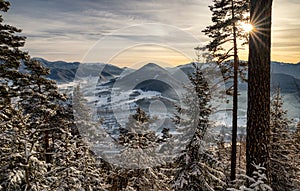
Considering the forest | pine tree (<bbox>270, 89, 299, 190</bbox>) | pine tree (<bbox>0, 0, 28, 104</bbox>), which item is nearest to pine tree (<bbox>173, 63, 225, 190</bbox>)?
the forest

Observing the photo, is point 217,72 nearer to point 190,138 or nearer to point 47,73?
point 190,138

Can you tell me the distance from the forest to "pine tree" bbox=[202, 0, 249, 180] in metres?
0.05

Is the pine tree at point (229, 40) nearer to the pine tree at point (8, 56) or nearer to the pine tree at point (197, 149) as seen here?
Answer: the pine tree at point (197, 149)

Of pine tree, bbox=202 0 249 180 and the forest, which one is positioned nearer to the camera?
the forest

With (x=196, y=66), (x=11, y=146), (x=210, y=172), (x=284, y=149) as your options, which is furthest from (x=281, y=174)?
(x=11, y=146)

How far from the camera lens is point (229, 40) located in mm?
14922

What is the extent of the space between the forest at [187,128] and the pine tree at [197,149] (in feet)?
0.16

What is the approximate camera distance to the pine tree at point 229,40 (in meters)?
14.4

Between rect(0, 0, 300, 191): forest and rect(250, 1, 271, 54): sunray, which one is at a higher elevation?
rect(250, 1, 271, 54): sunray

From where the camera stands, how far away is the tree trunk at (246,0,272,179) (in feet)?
17.3

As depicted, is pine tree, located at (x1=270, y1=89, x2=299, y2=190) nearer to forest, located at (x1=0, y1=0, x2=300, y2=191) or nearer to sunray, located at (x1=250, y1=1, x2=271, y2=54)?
forest, located at (x1=0, y1=0, x2=300, y2=191)

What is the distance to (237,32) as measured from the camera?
14.7m

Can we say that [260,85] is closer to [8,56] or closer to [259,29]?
[259,29]

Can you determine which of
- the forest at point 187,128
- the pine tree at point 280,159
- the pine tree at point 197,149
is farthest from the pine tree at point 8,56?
the pine tree at point 280,159
